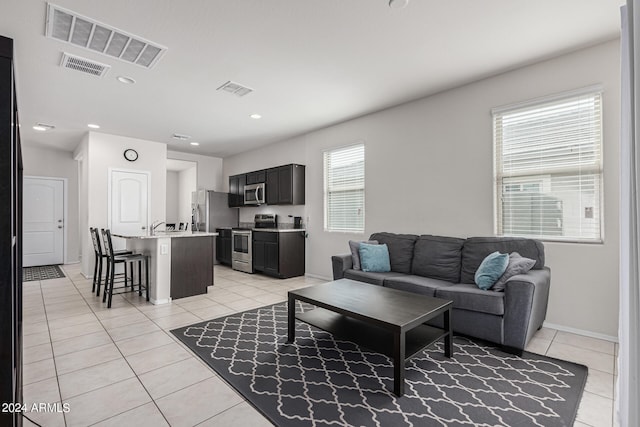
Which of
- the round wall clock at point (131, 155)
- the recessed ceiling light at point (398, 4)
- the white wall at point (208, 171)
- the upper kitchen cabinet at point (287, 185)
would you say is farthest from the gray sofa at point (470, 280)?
the white wall at point (208, 171)

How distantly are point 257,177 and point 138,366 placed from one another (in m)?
4.88

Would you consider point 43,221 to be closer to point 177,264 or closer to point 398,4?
point 177,264

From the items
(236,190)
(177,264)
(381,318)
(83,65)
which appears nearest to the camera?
(381,318)

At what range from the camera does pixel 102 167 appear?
19.2 ft

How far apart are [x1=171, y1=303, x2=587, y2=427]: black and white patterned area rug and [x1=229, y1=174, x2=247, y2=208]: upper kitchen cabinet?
4.70 metres

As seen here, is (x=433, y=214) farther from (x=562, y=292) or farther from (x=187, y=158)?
(x=187, y=158)

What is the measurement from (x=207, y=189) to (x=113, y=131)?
2669mm

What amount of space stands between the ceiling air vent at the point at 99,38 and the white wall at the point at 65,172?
6.03 m

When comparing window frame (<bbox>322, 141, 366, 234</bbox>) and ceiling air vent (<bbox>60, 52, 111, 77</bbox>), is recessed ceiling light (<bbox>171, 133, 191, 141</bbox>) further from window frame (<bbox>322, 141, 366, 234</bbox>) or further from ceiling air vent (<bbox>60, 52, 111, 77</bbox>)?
window frame (<bbox>322, 141, 366, 234</bbox>)

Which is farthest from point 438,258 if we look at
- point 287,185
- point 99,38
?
point 99,38

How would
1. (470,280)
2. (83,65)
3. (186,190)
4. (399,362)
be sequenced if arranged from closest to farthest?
1. (399,362)
2. (83,65)
3. (470,280)
4. (186,190)

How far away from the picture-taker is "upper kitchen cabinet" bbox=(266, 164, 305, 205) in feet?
19.5

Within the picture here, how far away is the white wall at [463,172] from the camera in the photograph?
9.55 ft

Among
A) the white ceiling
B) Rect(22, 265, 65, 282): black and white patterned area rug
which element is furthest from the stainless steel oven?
Rect(22, 265, 65, 282): black and white patterned area rug
